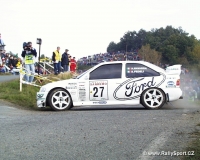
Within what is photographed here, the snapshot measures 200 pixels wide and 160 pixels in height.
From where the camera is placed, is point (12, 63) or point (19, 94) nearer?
point (19, 94)

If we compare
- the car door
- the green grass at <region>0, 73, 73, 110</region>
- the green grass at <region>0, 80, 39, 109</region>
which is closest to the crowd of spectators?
the green grass at <region>0, 73, 73, 110</region>

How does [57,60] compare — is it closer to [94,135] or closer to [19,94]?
[19,94]

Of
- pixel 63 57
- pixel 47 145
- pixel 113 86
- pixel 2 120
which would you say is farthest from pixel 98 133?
pixel 63 57

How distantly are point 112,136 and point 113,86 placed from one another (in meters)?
5.17

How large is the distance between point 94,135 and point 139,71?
5.47 metres

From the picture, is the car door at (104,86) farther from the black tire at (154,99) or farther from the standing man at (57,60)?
the standing man at (57,60)

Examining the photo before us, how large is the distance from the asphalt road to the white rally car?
1.89 meters

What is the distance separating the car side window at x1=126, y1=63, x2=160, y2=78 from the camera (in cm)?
1268

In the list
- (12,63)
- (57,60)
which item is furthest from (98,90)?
(12,63)

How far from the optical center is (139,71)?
41.8 feet

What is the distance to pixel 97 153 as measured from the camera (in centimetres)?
621

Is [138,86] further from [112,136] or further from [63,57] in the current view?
[63,57]

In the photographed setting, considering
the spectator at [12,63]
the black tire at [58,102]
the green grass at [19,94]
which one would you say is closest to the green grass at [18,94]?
the green grass at [19,94]

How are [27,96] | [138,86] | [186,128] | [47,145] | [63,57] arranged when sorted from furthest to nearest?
[63,57]
[27,96]
[138,86]
[186,128]
[47,145]
